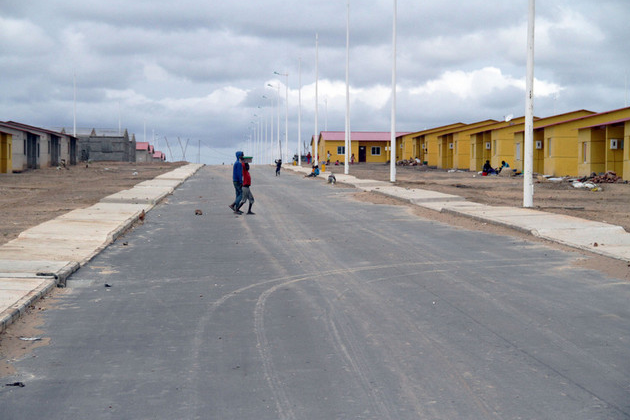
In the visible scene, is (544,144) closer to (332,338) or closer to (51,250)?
(51,250)

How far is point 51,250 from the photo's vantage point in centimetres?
1384


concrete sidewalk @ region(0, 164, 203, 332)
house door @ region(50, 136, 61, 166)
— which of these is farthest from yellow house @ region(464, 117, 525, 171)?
concrete sidewalk @ region(0, 164, 203, 332)

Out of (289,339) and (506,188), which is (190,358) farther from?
(506,188)

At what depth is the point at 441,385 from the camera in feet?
20.0

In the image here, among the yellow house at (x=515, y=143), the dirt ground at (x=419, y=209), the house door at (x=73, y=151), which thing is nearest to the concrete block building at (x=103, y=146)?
the house door at (x=73, y=151)

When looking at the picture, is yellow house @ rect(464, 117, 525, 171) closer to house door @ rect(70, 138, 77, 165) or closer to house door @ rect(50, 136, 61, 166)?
house door @ rect(50, 136, 61, 166)

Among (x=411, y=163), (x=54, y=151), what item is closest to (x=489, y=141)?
(x=411, y=163)

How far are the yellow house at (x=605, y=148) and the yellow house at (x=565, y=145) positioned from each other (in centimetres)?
5

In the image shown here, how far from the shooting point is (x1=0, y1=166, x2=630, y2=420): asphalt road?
18.7 ft

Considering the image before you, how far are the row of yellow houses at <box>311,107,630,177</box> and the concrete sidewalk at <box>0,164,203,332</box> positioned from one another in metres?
26.7

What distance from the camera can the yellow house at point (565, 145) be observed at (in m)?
42.6

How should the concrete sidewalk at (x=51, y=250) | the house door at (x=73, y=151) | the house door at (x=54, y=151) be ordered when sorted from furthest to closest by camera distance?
the house door at (x=73, y=151)
the house door at (x=54, y=151)
the concrete sidewalk at (x=51, y=250)

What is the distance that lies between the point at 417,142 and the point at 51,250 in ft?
243

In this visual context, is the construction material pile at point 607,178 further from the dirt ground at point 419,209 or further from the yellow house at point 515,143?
the yellow house at point 515,143
